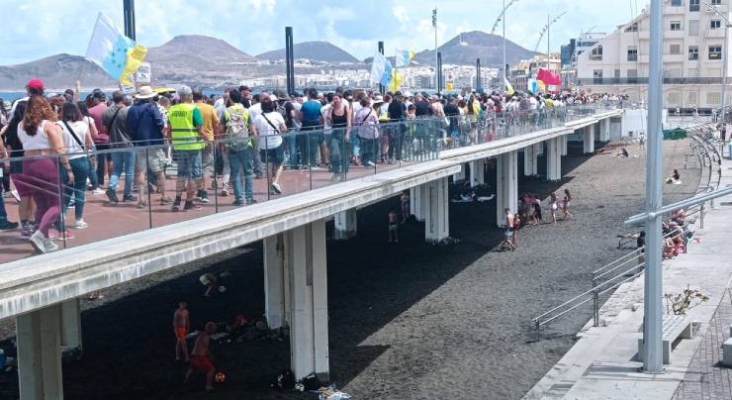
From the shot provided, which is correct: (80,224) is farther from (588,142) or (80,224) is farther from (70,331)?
(588,142)

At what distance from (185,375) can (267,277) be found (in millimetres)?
4172

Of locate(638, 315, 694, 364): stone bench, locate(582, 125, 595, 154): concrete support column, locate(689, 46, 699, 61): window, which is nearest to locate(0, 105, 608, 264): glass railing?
locate(638, 315, 694, 364): stone bench

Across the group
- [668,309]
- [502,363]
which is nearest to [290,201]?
[502,363]

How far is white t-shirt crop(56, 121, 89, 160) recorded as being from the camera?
10.9m

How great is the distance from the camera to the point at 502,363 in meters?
19.6

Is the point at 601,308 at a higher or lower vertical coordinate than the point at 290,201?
lower

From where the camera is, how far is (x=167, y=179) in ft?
41.7

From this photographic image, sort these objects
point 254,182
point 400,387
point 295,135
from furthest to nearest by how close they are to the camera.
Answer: point 400,387 → point 295,135 → point 254,182

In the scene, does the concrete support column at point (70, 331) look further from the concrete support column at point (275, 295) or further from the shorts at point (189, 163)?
the shorts at point (189, 163)

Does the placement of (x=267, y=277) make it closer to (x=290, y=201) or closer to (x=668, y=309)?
(x=290, y=201)

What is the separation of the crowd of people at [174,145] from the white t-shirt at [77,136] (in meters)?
0.02

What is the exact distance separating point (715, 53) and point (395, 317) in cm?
8779

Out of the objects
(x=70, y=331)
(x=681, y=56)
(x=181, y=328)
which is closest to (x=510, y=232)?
(x=181, y=328)

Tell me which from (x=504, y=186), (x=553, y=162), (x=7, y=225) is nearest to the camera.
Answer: (x=7, y=225)
